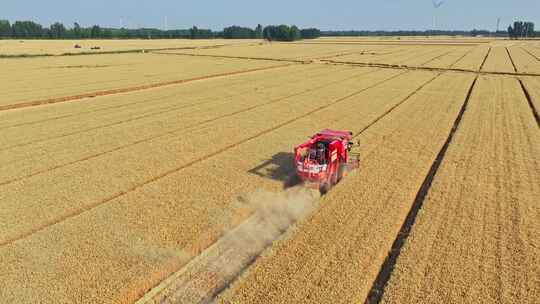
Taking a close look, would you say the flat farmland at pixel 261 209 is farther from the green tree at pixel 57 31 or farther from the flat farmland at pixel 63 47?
the green tree at pixel 57 31

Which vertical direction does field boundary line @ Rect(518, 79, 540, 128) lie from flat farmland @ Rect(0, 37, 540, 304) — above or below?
above

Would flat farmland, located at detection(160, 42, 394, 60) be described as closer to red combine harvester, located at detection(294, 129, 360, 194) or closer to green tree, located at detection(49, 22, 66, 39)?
red combine harvester, located at detection(294, 129, 360, 194)

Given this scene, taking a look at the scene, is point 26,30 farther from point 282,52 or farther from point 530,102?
point 530,102

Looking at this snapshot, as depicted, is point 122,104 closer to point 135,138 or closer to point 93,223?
point 135,138

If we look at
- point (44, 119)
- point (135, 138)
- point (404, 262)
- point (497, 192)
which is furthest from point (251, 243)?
point (44, 119)

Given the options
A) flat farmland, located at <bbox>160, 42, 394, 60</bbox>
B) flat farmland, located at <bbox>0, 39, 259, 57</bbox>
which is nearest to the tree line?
flat farmland, located at <bbox>0, 39, 259, 57</bbox>

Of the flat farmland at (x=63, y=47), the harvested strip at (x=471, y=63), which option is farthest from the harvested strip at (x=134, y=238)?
the flat farmland at (x=63, y=47)
